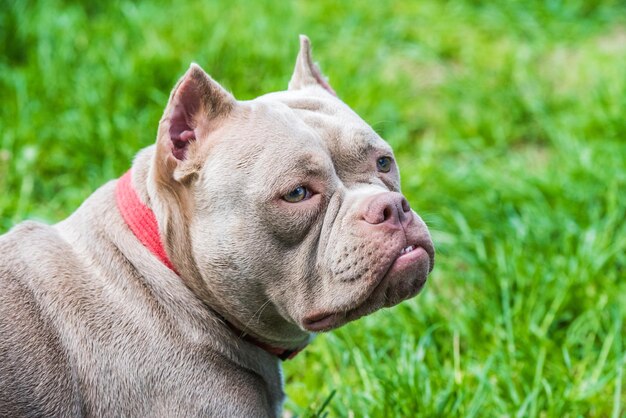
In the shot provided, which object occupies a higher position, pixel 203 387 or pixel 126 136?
pixel 203 387

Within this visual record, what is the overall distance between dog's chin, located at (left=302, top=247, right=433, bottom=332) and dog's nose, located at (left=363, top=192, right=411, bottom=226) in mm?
132

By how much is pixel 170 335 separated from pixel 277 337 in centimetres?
44

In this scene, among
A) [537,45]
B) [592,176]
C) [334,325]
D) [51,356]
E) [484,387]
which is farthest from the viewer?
[537,45]

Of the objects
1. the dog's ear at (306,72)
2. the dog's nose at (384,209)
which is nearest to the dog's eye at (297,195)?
the dog's nose at (384,209)

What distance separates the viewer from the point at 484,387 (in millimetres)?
3822

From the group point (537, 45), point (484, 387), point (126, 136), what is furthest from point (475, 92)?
point (484, 387)

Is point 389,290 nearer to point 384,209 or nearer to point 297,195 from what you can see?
point 384,209

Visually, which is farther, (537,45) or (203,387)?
(537,45)

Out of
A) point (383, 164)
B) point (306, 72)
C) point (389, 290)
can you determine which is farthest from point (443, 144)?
point (389, 290)

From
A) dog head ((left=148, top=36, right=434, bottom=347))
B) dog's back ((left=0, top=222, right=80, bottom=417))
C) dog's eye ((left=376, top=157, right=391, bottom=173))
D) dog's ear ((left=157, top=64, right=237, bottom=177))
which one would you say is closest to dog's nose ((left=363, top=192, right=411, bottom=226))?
dog head ((left=148, top=36, right=434, bottom=347))

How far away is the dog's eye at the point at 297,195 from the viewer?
2.98 metres

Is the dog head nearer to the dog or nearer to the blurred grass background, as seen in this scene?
the dog

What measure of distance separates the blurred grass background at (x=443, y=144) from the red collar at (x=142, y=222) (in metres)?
1.08

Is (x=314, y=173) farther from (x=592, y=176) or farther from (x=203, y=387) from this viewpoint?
(x=592, y=176)
